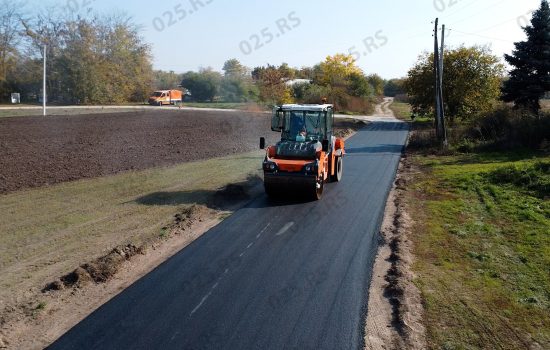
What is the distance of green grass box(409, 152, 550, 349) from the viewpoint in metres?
6.73

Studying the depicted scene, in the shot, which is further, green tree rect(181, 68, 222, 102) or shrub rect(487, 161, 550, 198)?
green tree rect(181, 68, 222, 102)

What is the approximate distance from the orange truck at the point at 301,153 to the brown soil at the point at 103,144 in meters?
6.76

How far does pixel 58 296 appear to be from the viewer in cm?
770

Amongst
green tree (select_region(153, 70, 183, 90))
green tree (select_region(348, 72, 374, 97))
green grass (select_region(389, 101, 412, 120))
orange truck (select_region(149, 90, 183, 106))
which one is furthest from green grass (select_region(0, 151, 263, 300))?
green tree (select_region(153, 70, 183, 90))

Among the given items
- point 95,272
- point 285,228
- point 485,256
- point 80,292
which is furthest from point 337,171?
point 80,292

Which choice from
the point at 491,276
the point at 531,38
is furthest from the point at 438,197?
the point at 531,38

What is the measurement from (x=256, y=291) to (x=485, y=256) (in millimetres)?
4657

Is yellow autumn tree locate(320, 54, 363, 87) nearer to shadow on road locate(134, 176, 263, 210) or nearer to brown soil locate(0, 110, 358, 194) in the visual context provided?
brown soil locate(0, 110, 358, 194)

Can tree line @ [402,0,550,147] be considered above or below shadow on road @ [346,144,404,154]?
above

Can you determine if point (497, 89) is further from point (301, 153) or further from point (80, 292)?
point (80, 292)

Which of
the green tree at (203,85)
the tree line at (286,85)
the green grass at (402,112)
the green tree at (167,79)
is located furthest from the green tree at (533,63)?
the green tree at (167,79)

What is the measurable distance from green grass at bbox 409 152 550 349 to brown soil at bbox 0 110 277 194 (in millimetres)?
11091

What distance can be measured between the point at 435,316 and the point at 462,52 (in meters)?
34.9

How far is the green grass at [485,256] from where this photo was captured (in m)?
6.73
